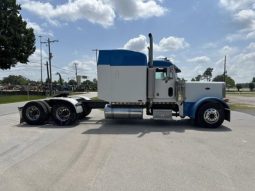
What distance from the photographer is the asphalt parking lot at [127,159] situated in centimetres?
546

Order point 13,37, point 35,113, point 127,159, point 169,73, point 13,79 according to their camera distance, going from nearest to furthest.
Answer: point 127,159
point 169,73
point 35,113
point 13,37
point 13,79

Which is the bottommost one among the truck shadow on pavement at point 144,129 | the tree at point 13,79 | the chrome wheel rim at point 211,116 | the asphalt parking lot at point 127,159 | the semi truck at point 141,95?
the asphalt parking lot at point 127,159

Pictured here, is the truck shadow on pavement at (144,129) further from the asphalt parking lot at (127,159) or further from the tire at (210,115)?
the tire at (210,115)

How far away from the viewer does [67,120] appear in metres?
13.1

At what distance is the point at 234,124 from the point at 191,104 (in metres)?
2.11

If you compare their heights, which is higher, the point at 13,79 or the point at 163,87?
the point at 13,79

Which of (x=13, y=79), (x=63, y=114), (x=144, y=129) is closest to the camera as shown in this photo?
(x=144, y=129)

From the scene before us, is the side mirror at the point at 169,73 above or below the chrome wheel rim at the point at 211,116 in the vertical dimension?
above

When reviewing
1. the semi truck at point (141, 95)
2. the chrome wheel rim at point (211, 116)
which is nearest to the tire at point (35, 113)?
the semi truck at point (141, 95)

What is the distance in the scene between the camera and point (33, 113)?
13359mm

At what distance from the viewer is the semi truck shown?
12711mm

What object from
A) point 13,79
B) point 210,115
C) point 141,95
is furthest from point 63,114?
point 13,79

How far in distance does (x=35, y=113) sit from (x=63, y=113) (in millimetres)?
1179

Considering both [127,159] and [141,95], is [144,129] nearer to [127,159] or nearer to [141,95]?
[141,95]
